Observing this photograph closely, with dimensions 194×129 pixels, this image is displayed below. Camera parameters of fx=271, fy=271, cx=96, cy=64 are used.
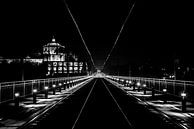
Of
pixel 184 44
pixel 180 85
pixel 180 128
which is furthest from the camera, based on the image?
pixel 184 44

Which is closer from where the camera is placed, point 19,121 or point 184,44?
point 19,121

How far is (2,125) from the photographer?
11070 millimetres

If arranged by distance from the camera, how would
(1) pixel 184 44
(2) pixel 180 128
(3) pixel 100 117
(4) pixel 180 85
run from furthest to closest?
(1) pixel 184 44
(4) pixel 180 85
(3) pixel 100 117
(2) pixel 180 128

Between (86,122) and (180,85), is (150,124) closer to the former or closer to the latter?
(86,122)

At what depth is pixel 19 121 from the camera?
11.9 m

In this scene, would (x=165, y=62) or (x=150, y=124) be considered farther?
(x=165, y=62)

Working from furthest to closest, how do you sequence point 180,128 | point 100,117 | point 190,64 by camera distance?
point 190,64 < point 100,117 < point 180,128

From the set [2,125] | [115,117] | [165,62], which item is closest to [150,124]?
[115,117]

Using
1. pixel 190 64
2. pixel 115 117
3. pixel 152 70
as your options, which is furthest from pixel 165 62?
pixel 115 117

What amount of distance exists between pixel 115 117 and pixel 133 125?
214 centimetres

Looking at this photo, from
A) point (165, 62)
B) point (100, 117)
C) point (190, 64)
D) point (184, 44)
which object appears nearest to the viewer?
point (100, 117)

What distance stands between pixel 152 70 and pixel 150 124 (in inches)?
5496

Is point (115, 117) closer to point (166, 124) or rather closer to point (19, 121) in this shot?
point (166, 124)

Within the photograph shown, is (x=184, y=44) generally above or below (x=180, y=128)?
above
